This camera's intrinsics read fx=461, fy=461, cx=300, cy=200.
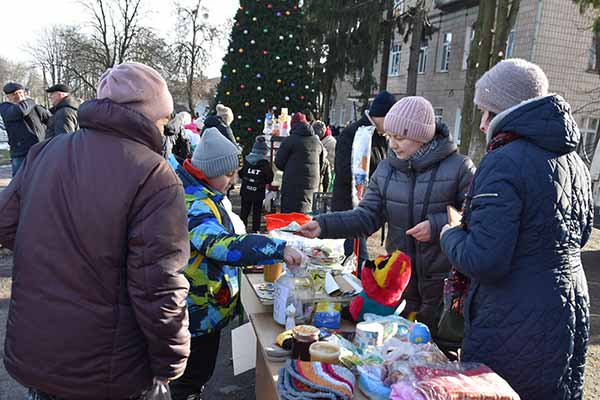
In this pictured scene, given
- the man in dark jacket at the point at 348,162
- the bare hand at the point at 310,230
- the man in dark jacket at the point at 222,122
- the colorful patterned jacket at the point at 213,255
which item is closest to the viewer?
the colorful patterned jacket at the point at 213,255

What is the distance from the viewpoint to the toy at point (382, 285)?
1971mm

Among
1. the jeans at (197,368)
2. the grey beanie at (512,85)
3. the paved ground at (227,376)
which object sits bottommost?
the paved ground at (227,376)

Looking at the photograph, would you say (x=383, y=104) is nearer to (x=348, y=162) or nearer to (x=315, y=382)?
(x=348, y=162)

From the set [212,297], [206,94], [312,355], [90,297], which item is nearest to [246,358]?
[212,297]

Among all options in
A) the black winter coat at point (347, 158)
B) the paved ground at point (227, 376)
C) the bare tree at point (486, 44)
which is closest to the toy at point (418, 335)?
the paved ground at point (227, 376)

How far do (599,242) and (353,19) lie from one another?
10.8 meters

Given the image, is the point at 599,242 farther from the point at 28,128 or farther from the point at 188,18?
the point at 188,18

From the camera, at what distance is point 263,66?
10945 millimetres

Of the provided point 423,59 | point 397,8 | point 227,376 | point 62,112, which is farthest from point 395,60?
point 227,376

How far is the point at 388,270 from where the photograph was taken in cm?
198

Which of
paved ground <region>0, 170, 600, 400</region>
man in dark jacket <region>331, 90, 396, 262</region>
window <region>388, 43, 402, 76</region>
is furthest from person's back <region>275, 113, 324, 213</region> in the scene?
window <region>388, 43, 402, 76</region>

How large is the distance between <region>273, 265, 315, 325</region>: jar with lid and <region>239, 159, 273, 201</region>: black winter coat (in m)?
4.23

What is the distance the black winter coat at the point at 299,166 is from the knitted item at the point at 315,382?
4128mm

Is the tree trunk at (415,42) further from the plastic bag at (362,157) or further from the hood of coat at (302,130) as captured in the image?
the plastic bag at (362,157)
